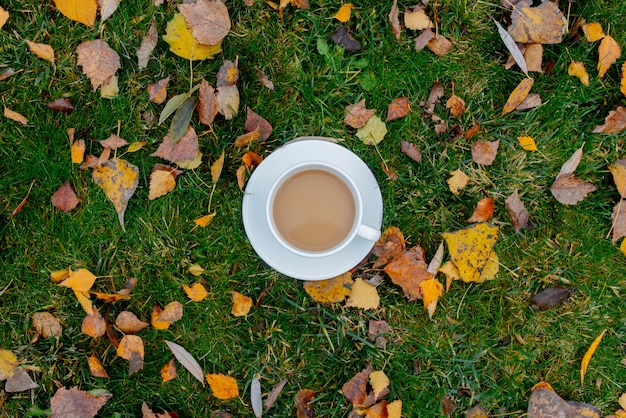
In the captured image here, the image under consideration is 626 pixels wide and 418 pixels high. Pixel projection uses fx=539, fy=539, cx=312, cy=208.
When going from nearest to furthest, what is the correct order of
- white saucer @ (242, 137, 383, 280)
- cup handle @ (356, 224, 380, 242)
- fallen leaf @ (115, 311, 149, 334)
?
cup handle @ (356, 224, 380, 242), white saucer @ (242, 137, 383, 280), fallen leaf @ (115, 311, 149, 334)

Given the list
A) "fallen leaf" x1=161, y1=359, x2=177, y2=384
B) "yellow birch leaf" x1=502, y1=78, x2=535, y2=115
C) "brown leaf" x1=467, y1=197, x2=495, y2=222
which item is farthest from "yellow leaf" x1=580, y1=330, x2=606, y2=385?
"fallen leaf" x1=161, y1=359, x2=177, y2=384

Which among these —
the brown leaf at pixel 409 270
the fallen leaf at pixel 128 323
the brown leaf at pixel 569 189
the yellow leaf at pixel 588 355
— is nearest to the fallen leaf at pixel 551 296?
the yellow leaf at pixel 588 355

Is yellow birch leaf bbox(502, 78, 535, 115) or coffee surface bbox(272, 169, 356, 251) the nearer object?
coffee surface bbox(272, 169, 356, 251)

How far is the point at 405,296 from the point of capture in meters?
2.05

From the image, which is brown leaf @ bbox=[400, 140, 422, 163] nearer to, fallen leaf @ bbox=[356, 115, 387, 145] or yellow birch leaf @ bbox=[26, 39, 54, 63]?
fallen leaf @ bbox=[356, 115, 387, 145]

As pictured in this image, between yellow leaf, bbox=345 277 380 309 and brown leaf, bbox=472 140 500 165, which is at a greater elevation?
brown leaf, bbox=472 140 500 165

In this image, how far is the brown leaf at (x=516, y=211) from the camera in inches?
81.1

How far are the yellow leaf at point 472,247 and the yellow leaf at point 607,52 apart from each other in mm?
761

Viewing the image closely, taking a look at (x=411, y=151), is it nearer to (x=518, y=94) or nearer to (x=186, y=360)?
(x=518, y=94)

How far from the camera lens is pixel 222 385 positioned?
202 centimetres

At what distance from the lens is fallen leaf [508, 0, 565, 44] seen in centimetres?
204

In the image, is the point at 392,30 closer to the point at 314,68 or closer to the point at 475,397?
the point at 314,68

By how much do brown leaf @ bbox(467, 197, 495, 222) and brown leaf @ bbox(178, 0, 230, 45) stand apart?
1.16m

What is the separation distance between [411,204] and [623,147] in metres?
0.87
